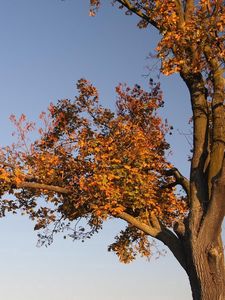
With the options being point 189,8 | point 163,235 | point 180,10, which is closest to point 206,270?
point 163,235

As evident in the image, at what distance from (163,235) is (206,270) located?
263 cm

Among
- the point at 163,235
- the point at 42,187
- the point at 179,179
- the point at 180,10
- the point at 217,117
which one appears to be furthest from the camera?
the point at 179,179

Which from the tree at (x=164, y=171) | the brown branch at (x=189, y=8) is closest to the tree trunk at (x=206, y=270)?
the tree at (x=164, y=171)

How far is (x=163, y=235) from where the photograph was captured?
20672mm

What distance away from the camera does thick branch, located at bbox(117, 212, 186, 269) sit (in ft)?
66.1

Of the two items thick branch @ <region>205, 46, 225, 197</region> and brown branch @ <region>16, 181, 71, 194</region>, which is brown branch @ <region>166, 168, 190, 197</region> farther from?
brown branch @ <region>16, 181, 71, 194</region>

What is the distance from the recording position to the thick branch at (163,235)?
20.2 m

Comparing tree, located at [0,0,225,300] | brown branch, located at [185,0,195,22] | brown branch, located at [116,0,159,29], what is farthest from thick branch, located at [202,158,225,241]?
brown branch, located at [116,0,159,29]

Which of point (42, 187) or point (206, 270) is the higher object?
point (42, 187)

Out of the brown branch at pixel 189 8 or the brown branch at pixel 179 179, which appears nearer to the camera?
the brown branch at pixel 189 8

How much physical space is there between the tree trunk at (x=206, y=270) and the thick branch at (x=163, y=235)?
91 centimetres

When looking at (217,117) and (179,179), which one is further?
(179,179)

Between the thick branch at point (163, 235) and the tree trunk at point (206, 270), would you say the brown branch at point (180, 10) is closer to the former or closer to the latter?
the thick branch at point (163, 235)

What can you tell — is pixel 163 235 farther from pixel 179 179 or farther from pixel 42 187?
pixel 42 187
